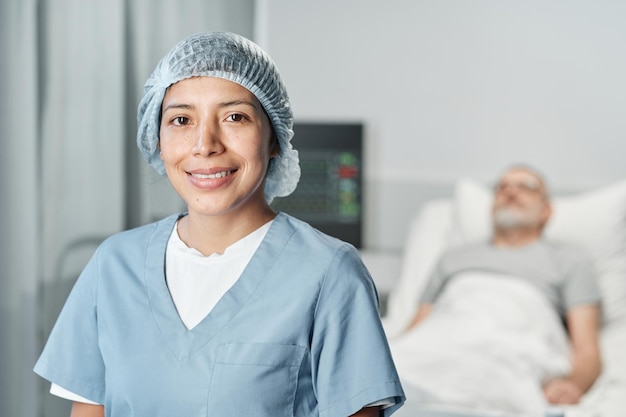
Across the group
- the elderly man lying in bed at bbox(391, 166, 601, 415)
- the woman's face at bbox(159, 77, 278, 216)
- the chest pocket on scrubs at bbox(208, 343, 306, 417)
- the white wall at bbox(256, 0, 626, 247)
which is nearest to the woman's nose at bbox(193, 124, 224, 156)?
the woman's face at bbox(159, 77, 278, 216)

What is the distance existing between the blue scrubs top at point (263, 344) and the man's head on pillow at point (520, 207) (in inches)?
79.2

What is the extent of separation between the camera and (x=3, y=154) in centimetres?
183

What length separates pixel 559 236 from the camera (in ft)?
10.2

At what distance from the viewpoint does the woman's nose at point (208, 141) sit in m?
1.00

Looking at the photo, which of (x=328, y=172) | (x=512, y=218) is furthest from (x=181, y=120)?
(x=328, y=172)

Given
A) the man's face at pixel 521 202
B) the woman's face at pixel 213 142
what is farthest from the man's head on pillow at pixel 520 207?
the woman's face at pixel 213 142

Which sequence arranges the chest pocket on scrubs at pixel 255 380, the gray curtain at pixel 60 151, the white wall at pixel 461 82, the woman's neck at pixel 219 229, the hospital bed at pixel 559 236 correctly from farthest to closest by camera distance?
1. the white wall at pixel 461 82
2. the hospital bed at pixel 559 236
3. the gray curtain at pixel 60 151
4. the woman's neck at pixel 219 229
5. the chest pocket on scrubs at pixel 255 380

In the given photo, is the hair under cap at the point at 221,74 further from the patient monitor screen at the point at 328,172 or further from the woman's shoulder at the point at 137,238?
the patient monitor screen at the point at 328,172

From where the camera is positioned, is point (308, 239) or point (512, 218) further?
point (512, 218)

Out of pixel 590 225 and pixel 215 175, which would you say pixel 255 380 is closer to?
pixel 215 175

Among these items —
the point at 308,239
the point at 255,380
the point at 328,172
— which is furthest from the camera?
the point at 328,172

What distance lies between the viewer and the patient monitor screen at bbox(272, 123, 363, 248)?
139 inches

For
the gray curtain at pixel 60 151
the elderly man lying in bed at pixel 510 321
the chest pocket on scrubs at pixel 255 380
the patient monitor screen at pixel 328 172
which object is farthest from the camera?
the patient monitor screen at pixel 328 172

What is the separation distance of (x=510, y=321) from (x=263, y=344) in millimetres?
1629
